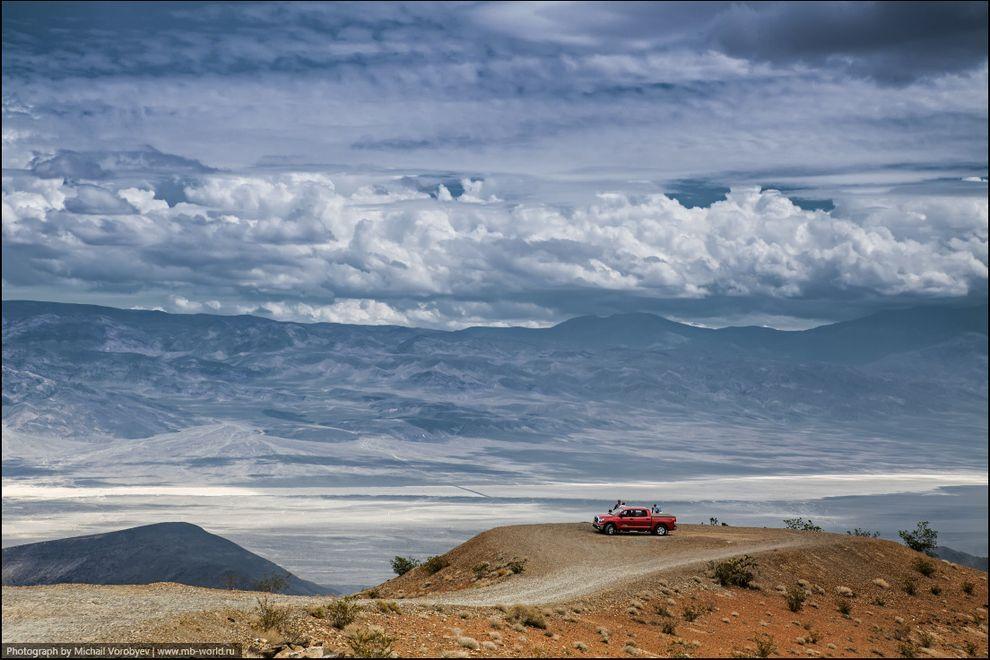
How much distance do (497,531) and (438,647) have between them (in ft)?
85.7

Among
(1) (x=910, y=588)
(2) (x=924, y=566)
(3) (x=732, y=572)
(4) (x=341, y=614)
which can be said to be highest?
(4) (x=341, y=614)

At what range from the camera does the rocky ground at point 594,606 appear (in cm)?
2952

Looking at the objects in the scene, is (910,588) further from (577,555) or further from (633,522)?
(633,522)

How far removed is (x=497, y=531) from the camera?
55.8m

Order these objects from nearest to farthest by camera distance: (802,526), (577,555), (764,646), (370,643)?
(370,643)
(764,646)
(577,555)
(802,526)

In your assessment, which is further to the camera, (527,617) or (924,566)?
(924,566)

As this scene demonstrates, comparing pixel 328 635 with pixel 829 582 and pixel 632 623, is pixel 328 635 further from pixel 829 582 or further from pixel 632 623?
pixel 829 582

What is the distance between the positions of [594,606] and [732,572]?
29.3 feet

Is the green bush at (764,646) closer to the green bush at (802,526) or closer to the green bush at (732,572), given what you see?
the green bush at (732,572)

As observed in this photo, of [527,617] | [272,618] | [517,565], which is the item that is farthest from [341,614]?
[517,565]

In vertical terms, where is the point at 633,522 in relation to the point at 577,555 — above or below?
above

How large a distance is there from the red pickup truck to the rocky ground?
938 mm

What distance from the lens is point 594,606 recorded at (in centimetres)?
3794

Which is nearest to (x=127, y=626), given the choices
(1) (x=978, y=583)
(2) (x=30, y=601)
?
(2) (x=30, y=601)
